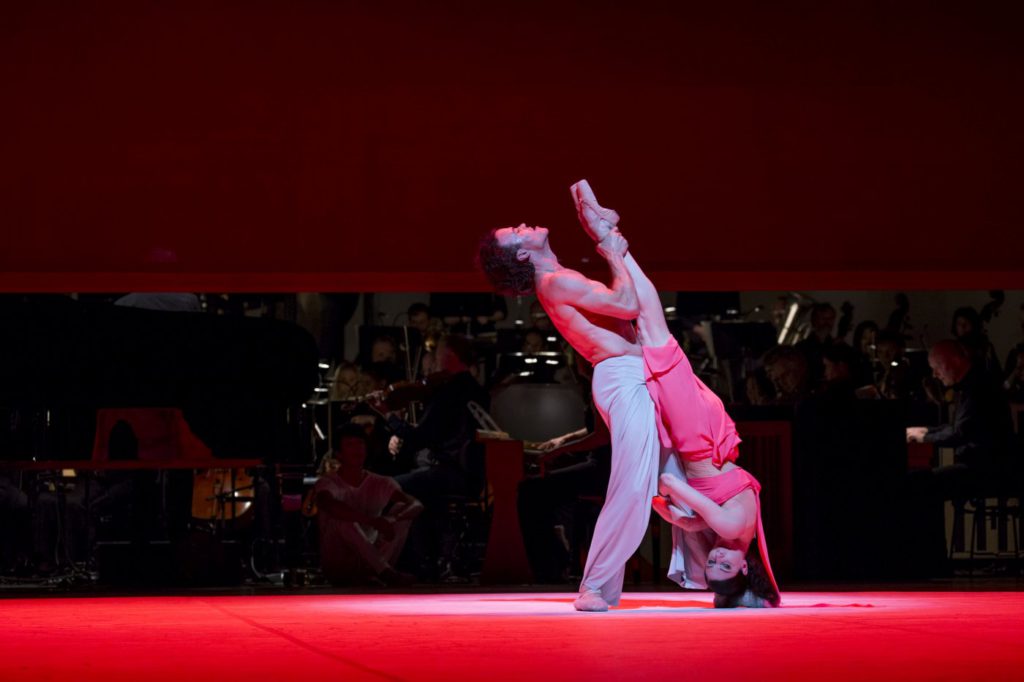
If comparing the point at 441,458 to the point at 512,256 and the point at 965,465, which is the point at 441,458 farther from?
the point at 512,256

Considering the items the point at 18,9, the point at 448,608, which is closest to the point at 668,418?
the point at 448,608

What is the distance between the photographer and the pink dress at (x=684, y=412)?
4875 millimetres

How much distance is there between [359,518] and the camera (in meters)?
7.36

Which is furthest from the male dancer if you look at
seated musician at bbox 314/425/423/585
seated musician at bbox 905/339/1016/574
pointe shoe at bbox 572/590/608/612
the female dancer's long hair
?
seated musician at bbox 905/339/1016/574

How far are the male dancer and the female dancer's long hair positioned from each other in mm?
308

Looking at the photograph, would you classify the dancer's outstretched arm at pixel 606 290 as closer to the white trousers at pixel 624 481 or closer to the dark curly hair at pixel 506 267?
the dark curly hair at pixel 506 267

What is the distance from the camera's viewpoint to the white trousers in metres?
4.82

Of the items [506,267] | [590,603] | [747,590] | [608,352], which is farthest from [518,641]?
[506,267]

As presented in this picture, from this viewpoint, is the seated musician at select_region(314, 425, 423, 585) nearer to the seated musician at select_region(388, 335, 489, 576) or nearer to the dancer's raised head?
the seated musician at select_region(388, 335, 489, 576)

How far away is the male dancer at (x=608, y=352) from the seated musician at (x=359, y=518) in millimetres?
2656

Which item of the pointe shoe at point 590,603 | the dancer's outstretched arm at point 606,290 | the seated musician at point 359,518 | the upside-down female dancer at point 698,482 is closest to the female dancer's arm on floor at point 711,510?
the upside-down female dancer at point 698,482

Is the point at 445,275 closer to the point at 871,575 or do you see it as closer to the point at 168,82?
the point at 168,82

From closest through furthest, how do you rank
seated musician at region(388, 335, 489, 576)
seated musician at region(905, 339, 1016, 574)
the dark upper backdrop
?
the dark upper backdrop, seated musician at region(905, 339, 1016, 574), seated musician at region(388, 335, 489, 576)

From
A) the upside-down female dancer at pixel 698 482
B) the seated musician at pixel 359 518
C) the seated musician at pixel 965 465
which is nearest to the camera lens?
the upside-down female dancer at pixel 698 482
